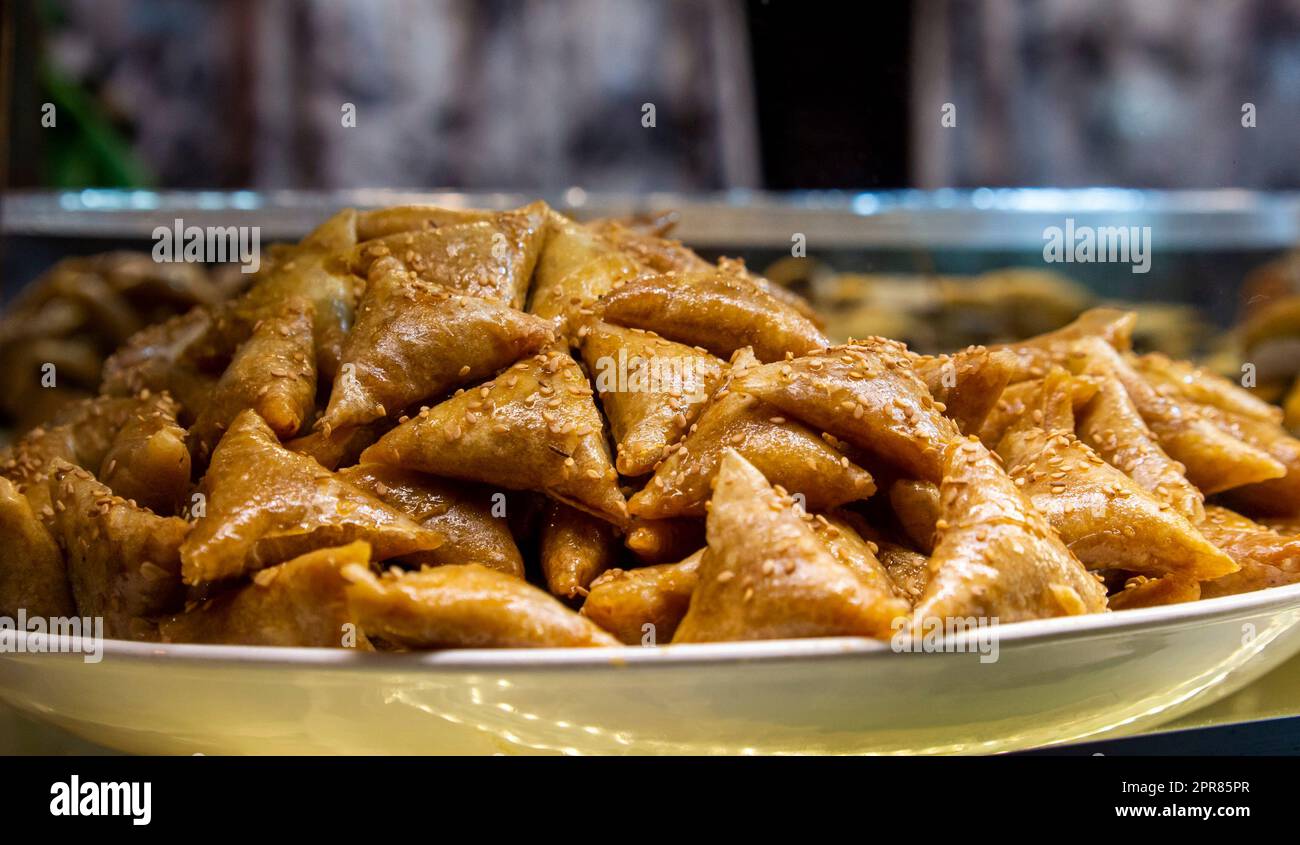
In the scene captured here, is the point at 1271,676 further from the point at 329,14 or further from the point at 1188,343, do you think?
the point at 329,14

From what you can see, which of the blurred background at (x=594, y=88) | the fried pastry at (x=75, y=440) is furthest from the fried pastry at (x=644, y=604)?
the blurred background at (x=594, y=88)

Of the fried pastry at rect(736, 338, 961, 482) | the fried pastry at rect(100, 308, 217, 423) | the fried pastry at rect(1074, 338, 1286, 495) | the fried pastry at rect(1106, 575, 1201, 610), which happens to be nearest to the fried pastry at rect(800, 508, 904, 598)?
the fried pastry at rect(736, 338, 961, 482)

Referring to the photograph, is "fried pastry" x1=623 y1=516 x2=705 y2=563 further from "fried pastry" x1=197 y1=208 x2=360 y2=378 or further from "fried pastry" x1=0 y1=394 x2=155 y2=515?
"fried pastry" x1=0 y1=394 x2=155 y2=515

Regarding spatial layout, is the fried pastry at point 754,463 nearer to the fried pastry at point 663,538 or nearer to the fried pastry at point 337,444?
the fried pastry at point 663,538

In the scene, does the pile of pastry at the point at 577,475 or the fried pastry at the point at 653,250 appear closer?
the pile of pastry at the point at 577,475

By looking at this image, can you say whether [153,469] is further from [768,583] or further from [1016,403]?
Answer: [1016,403]
